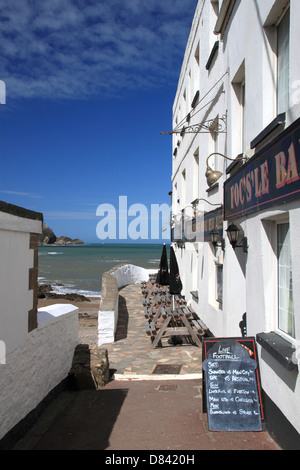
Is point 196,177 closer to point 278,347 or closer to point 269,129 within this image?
point 269,129

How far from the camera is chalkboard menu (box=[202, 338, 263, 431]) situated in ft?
14.5

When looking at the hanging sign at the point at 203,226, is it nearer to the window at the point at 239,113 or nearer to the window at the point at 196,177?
the window at the point at 196,177

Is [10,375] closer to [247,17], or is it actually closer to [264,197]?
[264,197]

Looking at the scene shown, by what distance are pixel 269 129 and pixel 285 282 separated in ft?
5.74

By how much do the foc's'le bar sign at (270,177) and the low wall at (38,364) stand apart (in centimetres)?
339

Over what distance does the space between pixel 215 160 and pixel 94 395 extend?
558 cm

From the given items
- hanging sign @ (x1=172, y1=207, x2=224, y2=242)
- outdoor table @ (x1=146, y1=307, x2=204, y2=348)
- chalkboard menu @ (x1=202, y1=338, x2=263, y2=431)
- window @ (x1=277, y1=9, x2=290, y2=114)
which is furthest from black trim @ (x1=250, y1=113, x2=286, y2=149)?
outdoor table @ (x1=146, y1=307, x2=204, y2=348)

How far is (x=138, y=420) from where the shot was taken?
5.00 m

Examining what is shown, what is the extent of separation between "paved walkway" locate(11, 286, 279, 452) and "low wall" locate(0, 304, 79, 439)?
1.11ft

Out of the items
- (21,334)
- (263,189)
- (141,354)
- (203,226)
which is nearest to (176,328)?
(141,354)

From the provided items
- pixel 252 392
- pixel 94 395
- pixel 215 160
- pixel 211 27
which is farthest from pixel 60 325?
pixel 211 27

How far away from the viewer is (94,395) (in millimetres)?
6156

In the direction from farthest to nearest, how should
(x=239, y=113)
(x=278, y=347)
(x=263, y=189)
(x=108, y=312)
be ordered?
(x=108, y=312)
(x=239, y=113)
(x=263, y=189)
(x=278, y=347)

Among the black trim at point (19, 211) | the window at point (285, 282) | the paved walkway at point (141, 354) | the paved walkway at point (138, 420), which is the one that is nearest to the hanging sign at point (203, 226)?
the paved walkway at point (141, 354)
